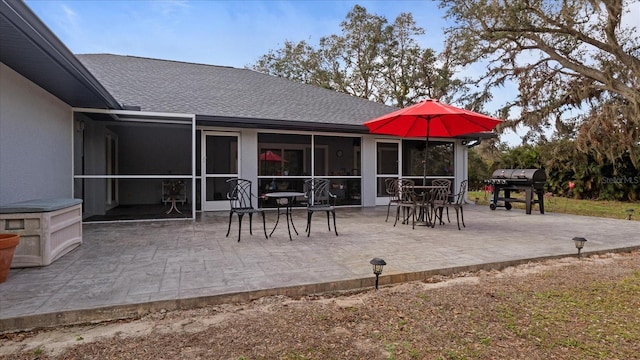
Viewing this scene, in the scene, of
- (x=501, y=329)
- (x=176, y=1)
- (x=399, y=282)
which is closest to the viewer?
(x=501, y=329)

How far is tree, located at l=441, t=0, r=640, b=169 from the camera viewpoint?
11.3 meters

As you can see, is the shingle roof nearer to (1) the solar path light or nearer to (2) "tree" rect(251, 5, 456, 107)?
(1) the solar path light

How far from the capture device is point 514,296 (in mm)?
3000

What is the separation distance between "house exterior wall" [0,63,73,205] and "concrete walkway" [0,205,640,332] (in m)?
0.98

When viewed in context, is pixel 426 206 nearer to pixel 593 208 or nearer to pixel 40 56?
pixel 40 56

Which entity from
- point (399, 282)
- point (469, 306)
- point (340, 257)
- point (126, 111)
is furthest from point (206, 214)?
point (469, 306)

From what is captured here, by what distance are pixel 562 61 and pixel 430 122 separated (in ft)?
30.6

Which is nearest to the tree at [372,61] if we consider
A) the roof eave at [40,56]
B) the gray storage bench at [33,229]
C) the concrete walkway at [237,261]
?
the concrete walkway at [237,261]

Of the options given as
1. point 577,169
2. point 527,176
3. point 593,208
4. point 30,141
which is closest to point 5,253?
point 30,141

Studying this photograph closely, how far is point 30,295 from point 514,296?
12.8ft

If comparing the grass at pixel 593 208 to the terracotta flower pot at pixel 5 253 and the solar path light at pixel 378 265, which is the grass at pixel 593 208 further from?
the terracotta flower pot at pixel 5 253

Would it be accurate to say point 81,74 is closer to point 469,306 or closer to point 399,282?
point 399,282

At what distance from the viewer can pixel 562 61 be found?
12.8 m

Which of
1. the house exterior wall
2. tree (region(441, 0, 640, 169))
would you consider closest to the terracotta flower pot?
the house exterior wall
